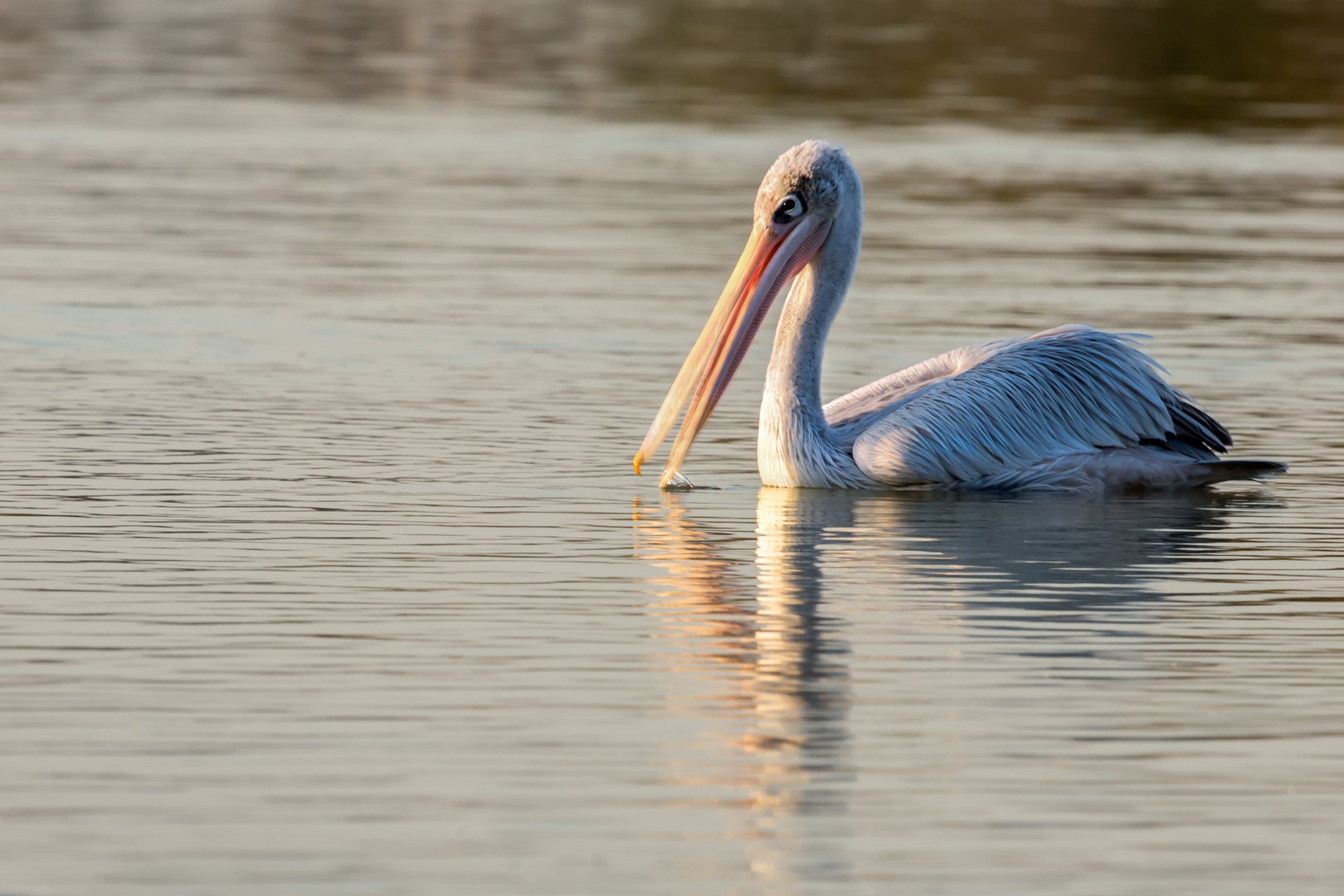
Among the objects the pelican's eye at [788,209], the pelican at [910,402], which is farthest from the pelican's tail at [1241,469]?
the pelican's eye at [788,209]

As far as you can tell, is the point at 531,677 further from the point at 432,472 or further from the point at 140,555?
the point at 432,472

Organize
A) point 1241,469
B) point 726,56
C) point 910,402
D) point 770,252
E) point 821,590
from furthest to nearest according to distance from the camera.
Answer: point 726,56 → point 770,252 → point 910,402 → point 1241,469 → point 821,590

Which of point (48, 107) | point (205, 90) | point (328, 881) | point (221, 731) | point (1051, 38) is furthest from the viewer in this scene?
point (1051, 38)

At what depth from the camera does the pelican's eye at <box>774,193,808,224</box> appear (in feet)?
33.3

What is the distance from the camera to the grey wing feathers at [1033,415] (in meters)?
9.77

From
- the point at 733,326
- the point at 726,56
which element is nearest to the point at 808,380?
the point at 733,326

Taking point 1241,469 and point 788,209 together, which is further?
point 788,209

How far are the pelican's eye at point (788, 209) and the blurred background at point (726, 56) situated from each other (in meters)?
17.6

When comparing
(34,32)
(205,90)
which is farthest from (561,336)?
(34,32)

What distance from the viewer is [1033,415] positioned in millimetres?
9984

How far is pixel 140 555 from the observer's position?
800cm

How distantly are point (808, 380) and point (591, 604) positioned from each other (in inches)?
109

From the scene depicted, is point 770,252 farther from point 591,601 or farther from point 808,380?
point 591,601

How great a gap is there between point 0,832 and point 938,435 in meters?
5.34
